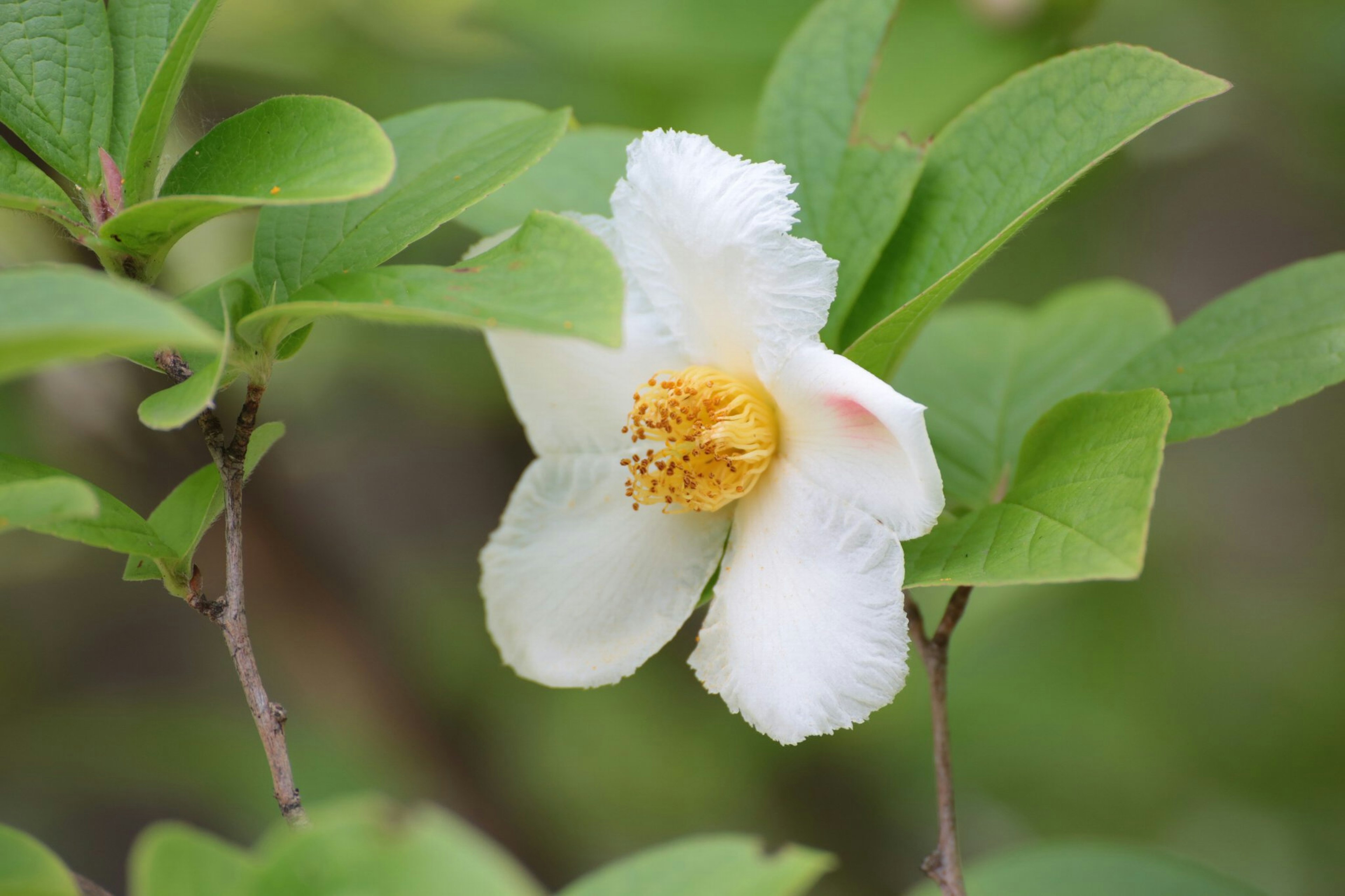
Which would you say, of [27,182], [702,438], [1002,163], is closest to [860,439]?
[702,438]

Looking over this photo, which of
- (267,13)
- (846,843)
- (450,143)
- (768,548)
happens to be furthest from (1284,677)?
(267,13)

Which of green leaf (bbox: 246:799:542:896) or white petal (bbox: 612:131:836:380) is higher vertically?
white petal (bbox: 612:131:836:380)

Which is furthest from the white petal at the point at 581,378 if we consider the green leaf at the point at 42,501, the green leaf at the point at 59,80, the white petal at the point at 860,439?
the green leaf at the point at 42,501

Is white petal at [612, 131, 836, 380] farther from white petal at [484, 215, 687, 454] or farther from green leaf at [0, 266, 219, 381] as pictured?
green leaf at [0, 266, 219, 381]

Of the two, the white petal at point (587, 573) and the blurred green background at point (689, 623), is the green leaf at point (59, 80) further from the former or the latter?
the blurred green background at point (689, 623)

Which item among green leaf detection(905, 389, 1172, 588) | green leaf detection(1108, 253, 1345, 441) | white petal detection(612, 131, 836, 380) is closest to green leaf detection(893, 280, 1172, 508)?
green leaf detection(1108, 253, 1345, 441)

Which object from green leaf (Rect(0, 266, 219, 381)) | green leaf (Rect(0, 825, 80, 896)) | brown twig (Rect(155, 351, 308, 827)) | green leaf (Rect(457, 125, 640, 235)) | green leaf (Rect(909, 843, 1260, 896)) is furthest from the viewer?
green leaf (Rect(909, 843, 1260, 896))
